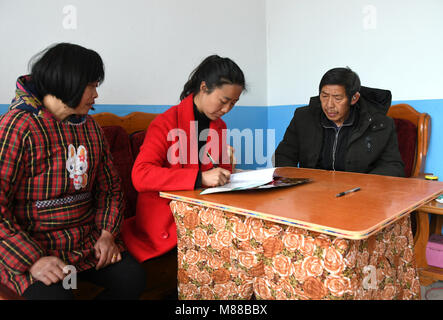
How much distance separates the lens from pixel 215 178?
3.91 feet

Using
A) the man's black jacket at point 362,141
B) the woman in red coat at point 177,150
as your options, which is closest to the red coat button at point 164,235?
the woman in red coat at point 177,150

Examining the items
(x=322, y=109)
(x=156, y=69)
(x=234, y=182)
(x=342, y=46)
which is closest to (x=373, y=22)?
(x=342, y=46)

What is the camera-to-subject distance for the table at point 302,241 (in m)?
0.85

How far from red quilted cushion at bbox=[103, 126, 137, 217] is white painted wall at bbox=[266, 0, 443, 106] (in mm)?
Answer: 1956

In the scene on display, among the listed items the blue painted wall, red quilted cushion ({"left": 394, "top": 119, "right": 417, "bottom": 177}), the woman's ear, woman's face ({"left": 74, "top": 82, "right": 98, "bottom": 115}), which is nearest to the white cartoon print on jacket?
woman's face ({"left": 74, "top": 82, "right": 98, "bottom": 115})

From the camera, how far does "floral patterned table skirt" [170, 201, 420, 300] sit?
87 cm

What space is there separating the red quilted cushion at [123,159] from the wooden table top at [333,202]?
63cm

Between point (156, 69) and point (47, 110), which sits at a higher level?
point (156, 69)

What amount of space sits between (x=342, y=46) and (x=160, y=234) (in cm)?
234

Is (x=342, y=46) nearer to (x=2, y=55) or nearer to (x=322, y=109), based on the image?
(x=322, y=109)

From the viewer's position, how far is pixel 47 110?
1.09 metres

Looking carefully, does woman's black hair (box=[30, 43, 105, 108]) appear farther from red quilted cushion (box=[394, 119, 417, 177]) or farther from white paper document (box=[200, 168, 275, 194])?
red quilted cushion (box=[394, 119, 417, 177])

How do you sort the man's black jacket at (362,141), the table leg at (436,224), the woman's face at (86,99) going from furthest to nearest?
the table leg at (436,224), the man's black jacket at (362,141), the woman's face at (86,99)

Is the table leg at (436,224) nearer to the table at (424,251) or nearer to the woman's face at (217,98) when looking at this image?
the table at (424,251)
